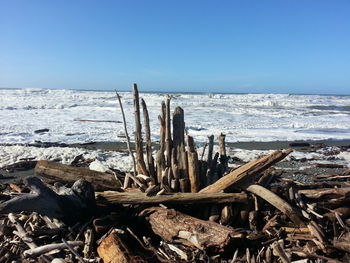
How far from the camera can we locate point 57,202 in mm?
4211

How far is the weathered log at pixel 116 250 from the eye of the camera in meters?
3.64

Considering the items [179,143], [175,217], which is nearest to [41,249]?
[175,217]

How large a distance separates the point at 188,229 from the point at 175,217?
248mm

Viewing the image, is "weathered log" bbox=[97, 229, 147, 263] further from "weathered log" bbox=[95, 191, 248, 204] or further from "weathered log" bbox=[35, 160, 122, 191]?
"weathered log" bbox=[35, 160, 122, 191]

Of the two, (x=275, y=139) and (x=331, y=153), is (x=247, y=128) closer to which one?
(x=275, y=139)

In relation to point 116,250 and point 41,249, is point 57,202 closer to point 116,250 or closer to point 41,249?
point 41,249

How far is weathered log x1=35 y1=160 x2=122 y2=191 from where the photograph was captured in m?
4.99

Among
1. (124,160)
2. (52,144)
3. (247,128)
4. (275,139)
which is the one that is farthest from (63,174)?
(247,128)

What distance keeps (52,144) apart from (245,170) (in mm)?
11208

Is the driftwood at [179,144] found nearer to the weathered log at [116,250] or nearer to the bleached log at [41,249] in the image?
the weathered log at [116,250]

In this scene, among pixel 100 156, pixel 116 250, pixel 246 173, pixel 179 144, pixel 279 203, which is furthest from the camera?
pixel 100 156

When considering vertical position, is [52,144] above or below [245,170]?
below

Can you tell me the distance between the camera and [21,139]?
→ 15164mm

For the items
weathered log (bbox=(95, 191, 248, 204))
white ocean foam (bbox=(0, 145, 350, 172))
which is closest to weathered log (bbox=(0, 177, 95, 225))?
weathered log (bbox=(95, 191, 248, 204))
